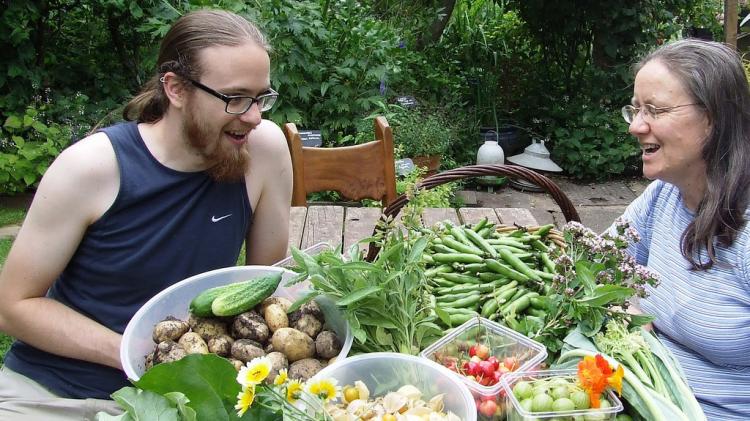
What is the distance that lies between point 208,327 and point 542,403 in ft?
2.23

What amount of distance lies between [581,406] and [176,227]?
47.1 inches

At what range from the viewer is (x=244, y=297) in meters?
1.40

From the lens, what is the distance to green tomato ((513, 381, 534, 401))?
4.04 ft

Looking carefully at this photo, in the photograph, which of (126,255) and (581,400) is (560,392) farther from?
(126,255)

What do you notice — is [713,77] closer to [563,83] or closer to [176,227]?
[176,227]

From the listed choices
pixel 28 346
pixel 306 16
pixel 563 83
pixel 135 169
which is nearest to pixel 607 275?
pixel 135 169

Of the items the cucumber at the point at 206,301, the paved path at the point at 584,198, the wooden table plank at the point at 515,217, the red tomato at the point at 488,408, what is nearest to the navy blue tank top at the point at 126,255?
the cucumber at the point at 206,301

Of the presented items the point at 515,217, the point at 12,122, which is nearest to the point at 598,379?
the point at 515,217

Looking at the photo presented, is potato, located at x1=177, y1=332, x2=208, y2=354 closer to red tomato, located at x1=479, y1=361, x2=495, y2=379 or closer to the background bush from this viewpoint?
red tomato, located at x1=479, y1=361, x2=495, y2=379

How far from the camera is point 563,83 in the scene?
7.37m

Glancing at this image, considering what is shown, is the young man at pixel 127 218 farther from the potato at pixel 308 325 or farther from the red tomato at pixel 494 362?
the red tomato at pixel 494 362

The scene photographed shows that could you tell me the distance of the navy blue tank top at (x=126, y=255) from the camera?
5.98 feet

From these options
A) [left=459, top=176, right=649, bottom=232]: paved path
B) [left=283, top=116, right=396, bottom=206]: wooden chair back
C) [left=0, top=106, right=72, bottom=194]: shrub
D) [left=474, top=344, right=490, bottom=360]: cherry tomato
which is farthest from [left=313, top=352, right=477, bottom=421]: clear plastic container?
[left=0, top=106, right=72, bottom=194]: shrub

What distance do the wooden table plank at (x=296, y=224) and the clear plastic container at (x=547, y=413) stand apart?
60.5 inches
